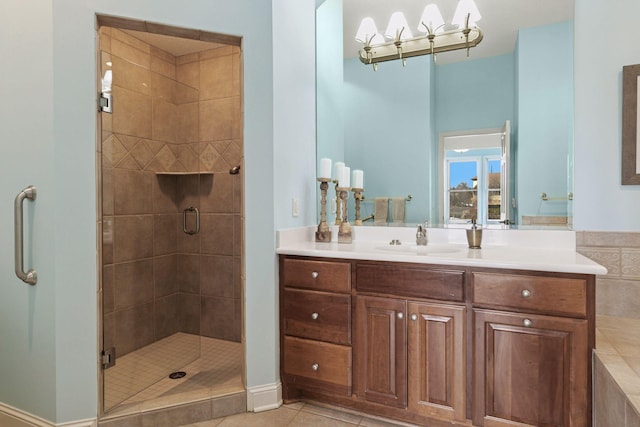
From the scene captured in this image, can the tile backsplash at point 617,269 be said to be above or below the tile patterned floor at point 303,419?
above

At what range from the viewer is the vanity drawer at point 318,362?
190cm

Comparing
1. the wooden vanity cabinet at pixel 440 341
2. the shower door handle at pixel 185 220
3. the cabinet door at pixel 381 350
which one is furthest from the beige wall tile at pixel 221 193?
the cabinet door at pixel 381 350

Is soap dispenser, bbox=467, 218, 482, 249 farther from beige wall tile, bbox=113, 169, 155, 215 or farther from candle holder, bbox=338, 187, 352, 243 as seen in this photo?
beige wall tile, bbox=113, 169, 155, 215

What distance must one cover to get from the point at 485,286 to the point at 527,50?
59.3 inches

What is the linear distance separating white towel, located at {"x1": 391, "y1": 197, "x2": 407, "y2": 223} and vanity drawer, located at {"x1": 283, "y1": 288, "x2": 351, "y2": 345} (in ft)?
2.64

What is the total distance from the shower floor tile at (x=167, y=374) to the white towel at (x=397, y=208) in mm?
1321

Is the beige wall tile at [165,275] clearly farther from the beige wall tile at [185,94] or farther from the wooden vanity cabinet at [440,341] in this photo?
the beige wall tile at [185,94]

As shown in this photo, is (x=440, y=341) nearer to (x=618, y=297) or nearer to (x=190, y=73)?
(x=618, y=297)

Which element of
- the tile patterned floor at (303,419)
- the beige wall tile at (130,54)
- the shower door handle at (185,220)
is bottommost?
the tile patterned floor at (303,419)

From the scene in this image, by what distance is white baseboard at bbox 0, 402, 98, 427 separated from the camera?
1649mm

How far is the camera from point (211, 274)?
293 centimetres

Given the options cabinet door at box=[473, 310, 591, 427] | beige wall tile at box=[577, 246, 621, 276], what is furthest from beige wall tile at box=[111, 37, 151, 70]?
beige wall tile at box=[577, 246, 621, 276]

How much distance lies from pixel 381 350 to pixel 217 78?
8.12 ft

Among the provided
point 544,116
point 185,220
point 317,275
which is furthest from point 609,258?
point 185,220
